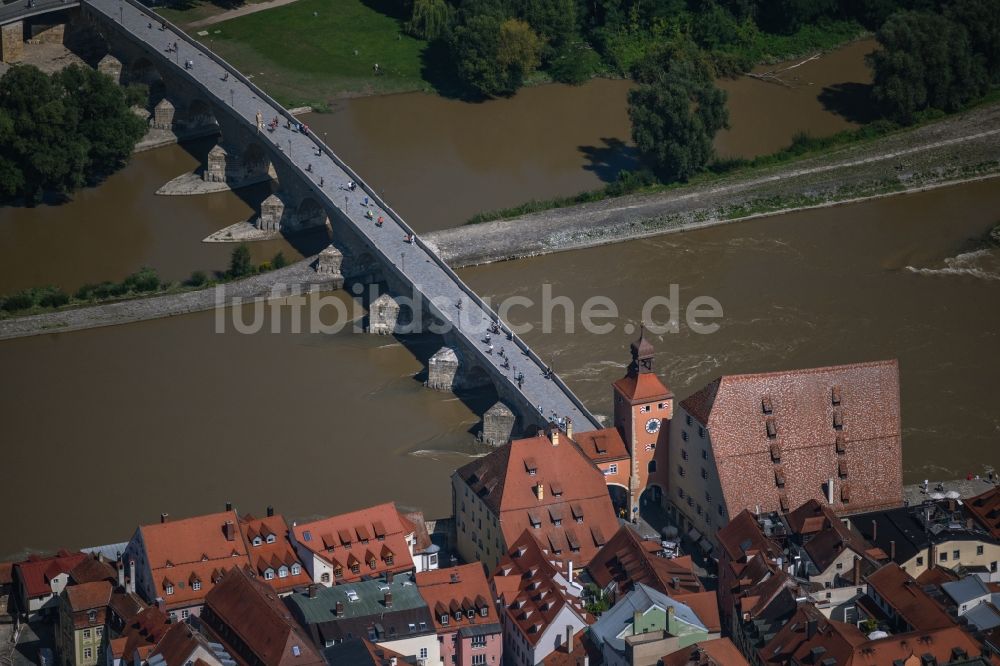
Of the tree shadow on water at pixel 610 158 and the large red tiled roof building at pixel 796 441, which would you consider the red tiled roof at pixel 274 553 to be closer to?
the large red tiled roof building at pixel 796 441

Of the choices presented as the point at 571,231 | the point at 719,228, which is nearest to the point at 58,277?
the point at 571,231

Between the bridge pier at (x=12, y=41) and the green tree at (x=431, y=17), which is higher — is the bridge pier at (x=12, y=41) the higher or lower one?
the lower one

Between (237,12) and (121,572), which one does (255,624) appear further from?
(237,12)

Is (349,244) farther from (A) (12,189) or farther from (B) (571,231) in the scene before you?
(A) (12,189)

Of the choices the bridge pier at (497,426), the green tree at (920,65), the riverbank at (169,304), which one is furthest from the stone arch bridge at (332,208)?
the green tree at (920,65)

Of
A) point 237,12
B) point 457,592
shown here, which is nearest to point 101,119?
point 237,12

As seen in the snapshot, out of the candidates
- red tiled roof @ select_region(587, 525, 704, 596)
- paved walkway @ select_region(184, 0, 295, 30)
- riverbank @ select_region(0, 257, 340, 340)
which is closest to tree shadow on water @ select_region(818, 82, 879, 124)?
paved walkway @ select_region(184, 0, 295, 30)
